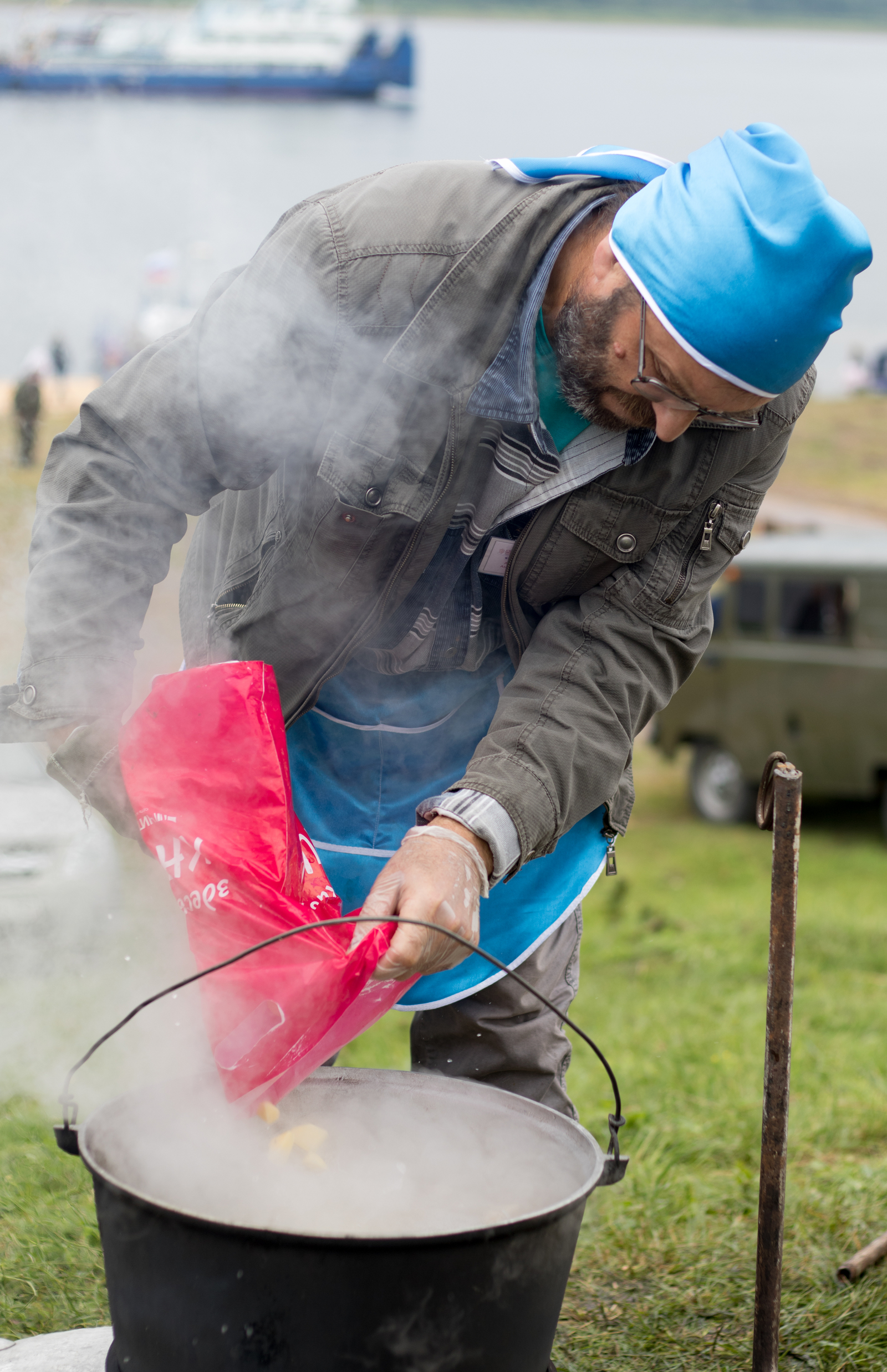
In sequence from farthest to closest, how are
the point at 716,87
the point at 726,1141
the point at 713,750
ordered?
the point at 716,87, the point at 713,750, the point at 726,1141

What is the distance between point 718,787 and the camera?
376 inches

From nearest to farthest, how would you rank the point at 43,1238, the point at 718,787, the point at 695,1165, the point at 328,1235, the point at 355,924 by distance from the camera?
the point at 328,1235
the point at 355,924
the point at 43,1238
the point at 695,1165
the point at 718,787

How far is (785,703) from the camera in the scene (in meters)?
8.63

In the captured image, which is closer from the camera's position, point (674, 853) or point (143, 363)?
point (143, 363)

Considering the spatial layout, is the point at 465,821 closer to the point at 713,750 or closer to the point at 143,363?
the point at 143,363

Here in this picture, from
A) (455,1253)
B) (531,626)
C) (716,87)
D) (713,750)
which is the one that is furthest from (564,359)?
(716,87)

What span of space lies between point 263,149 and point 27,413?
15560 mm

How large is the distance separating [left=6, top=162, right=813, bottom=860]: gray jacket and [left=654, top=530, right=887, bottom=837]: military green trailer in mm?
6438

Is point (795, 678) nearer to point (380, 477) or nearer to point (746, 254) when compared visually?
point (380, 477)

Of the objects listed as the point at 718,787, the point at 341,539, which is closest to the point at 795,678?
the point at 718,787

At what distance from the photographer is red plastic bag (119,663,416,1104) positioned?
1620 mm

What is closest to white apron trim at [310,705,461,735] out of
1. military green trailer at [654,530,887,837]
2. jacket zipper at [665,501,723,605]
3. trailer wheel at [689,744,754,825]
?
jacket zipper at [665,501,723,605]

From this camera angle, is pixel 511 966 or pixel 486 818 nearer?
pixel 486 818

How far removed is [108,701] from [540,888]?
78 cm
